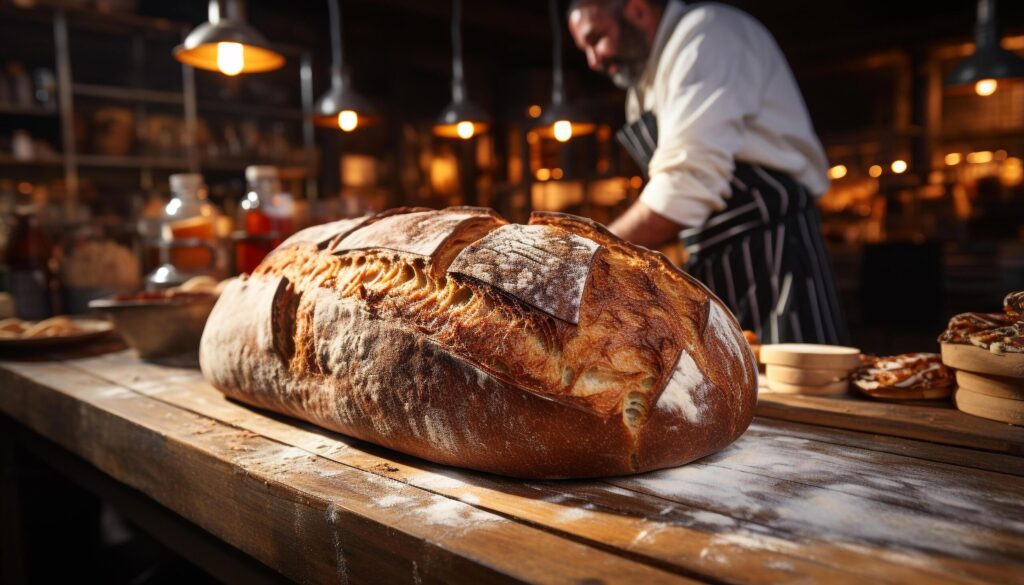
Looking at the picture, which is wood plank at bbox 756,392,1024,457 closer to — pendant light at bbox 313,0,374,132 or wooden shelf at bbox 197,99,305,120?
pendant light at bbox 313,0,374,132

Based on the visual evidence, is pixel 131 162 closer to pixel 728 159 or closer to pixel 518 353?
pixel 728 159

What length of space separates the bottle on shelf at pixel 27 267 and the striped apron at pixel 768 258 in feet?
8.71

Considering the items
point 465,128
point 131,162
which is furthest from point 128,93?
point 465,128

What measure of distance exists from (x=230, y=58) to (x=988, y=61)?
13.4 ft

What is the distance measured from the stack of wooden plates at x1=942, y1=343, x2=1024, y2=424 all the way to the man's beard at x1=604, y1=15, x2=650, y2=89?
1.59 m

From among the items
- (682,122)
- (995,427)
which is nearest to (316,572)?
(995,427)

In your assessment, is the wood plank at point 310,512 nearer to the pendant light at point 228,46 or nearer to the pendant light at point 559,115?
the pendant light at point 228,46

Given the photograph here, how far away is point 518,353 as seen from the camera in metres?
0.87

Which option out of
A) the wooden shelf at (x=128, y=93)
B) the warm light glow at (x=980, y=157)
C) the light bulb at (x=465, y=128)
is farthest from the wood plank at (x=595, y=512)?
the warm light glow at (x=980, y=157)

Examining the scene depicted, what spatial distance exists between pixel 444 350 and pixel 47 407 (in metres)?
1.22

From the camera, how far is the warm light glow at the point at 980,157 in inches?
255

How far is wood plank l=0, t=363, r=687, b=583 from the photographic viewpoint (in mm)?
641

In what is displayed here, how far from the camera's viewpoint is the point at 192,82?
5.99 metres

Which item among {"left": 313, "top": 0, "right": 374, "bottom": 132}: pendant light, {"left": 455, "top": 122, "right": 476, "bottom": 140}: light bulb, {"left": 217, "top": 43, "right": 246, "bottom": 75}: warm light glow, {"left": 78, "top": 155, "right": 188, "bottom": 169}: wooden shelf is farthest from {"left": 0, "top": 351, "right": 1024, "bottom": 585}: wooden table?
{"left": 78, "top": 155, "right": 188, "bottom": 169}: wooden shelf
